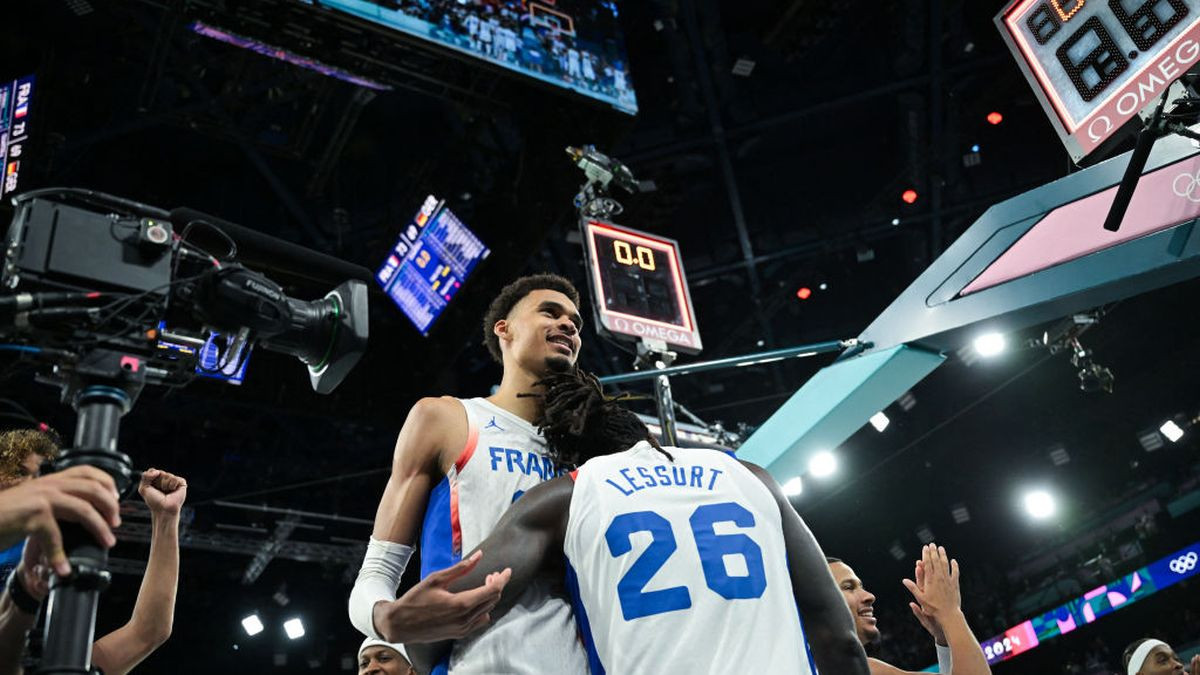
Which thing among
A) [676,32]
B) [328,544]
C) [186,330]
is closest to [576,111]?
[676,32]

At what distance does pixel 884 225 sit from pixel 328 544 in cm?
943

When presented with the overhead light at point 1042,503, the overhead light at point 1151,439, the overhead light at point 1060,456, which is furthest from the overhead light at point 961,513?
the overhead light at point 1151,439

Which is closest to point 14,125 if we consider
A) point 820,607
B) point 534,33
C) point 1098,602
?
point 534,33

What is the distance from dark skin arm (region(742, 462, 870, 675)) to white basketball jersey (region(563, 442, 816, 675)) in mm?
93

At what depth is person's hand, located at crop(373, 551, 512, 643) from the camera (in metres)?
1.91

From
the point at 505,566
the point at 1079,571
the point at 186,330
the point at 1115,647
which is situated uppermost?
the point at 1079,571

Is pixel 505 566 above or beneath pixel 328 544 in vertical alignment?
beneath

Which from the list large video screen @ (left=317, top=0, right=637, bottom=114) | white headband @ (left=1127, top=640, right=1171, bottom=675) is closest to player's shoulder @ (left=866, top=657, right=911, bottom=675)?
white headband @ (left=1127, top=640, right=1171, bottom=675)

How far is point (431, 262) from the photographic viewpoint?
31.8 ft

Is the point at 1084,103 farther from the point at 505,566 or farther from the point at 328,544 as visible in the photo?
the point at 328,544

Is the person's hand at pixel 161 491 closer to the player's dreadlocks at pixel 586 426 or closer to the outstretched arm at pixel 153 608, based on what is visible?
the outstretched arm at pixel 153 608

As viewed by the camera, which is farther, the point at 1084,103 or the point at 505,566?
the point at 1084,103

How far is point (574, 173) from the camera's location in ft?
29.9

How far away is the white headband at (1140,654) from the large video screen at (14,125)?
9521 mm
